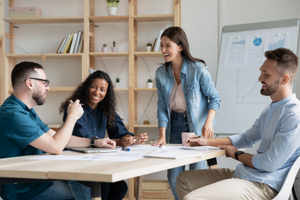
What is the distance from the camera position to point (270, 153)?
4.44 ft

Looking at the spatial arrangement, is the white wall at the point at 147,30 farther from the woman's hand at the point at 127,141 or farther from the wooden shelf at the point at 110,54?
the woman's hand at the point at 127,141

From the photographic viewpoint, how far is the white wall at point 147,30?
3.56 metres

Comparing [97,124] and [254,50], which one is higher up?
[254,50]

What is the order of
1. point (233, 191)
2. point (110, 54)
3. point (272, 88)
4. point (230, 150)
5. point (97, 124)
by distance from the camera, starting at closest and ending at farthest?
point (233, 191) → point (272, 88) → point (230, 150) → point (97, 124) → point (110, 54)

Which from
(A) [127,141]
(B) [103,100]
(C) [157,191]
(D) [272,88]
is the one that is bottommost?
(C) [157,191]

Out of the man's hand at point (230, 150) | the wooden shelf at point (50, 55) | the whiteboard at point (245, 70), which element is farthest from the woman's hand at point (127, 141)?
the wooden shelf at point (50, 55)

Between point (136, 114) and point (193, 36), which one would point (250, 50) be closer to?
point (193, 36)

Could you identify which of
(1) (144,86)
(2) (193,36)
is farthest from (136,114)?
(2) (193,36)

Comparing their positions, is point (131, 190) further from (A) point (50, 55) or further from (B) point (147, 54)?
(A) point (50, 55)

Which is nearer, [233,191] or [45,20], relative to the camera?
[233,191]

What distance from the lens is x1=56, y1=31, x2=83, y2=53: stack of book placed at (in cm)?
363

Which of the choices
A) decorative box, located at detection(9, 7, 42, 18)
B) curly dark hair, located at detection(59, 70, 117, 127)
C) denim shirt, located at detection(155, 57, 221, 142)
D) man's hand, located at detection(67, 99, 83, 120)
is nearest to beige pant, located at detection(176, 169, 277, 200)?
man's hand, located at detection(67, 99, 83, 120)

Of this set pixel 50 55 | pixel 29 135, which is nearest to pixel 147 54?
pixel 50 55

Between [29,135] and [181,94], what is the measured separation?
121 centimetres
